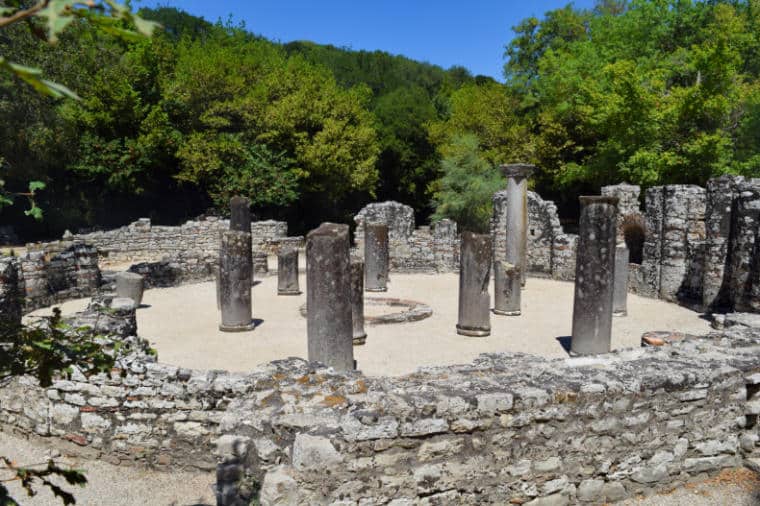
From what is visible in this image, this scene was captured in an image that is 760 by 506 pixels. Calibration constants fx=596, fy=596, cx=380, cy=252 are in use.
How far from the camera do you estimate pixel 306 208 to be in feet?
119

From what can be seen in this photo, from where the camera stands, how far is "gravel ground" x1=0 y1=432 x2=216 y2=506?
21.4 ft

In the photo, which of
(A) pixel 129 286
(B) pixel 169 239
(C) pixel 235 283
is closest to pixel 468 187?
(B) pixel 169 239

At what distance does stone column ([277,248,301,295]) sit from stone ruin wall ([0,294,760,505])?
10525mm

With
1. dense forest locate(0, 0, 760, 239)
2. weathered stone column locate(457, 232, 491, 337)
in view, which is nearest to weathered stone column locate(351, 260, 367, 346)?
weathered stone column locate(457, 232, 491, 337)

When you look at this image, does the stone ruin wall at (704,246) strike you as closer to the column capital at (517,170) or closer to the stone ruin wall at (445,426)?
the column capital at (517,170)

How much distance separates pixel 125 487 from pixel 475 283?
819cm

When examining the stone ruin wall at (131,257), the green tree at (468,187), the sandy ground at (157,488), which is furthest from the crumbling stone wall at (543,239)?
the sandy ground at (157,488)

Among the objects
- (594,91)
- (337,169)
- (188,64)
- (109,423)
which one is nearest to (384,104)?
(337,169)

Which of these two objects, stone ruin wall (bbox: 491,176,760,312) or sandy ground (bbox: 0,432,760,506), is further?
stone ruin wall (bbox: 491,176,760,312)

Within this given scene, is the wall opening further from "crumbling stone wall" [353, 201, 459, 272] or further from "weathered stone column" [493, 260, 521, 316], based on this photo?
"weathered stone column" [493, 260, 521, 316]

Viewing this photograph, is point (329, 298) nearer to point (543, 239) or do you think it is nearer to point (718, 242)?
point (718, 242)

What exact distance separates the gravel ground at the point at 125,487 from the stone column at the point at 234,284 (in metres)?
5.95

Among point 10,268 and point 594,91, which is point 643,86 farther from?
point 10,268

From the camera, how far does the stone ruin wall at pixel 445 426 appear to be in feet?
15.6
